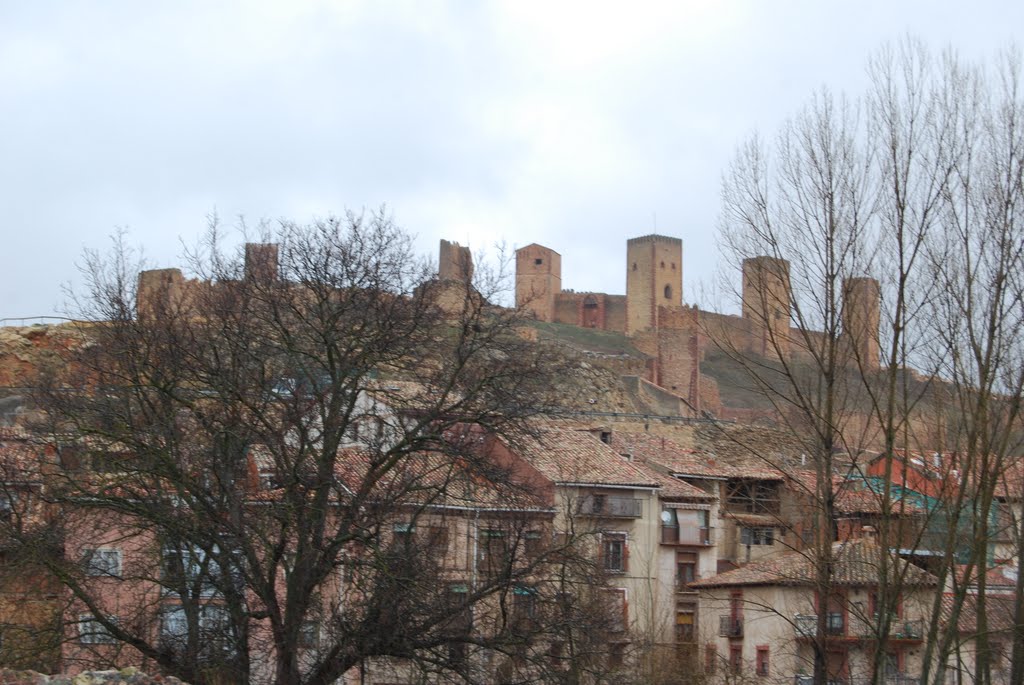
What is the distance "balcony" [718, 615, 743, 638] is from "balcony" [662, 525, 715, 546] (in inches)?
200

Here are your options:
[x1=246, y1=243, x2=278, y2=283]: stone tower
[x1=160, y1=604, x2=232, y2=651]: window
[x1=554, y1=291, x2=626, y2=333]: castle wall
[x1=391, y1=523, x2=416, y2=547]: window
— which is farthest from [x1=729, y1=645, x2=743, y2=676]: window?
[x1=554, y1=291, x2=626, y2=333]: castle wall

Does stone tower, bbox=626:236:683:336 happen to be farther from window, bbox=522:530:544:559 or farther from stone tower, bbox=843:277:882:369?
stone tower, bbox=843:277:882:369

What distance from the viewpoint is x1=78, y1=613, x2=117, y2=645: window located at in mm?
16203

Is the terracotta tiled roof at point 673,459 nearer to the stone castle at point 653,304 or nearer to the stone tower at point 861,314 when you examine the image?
the stone castle at point 653,304

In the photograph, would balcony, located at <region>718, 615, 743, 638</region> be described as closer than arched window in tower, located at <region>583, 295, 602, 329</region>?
Yes

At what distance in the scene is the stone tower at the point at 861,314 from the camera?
1691 cm

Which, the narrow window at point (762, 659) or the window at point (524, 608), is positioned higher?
the window at point (524, 608)

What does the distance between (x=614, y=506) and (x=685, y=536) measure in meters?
2.94

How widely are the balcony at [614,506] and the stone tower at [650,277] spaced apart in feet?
227

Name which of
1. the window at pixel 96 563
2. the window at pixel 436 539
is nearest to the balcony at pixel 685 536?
the window at pixel 436 539

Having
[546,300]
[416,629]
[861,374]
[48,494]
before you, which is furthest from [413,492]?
[546,300]

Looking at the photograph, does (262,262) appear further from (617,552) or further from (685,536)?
(685,536)

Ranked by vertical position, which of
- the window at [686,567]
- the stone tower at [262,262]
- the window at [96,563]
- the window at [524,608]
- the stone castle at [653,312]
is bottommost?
the window at [686,567]

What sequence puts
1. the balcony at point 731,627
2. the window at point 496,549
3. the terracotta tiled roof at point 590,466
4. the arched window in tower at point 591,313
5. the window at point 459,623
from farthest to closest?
the arched window in tower at point 591,313 → the terracotta tiled roof at point 590,466 → the balcony at point 731,627 → the window at point 496,549 → the window at point 459,623
